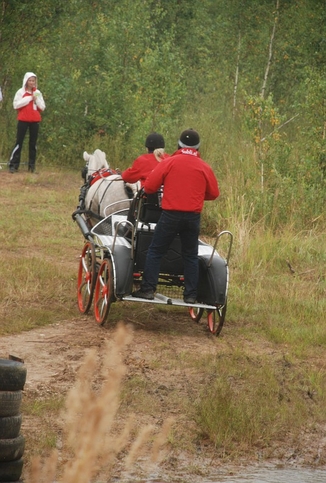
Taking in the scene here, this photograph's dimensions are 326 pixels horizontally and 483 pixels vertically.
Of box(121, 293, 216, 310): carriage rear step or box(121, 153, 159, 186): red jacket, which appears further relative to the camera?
box(121, 153, 159, 186): red jacket

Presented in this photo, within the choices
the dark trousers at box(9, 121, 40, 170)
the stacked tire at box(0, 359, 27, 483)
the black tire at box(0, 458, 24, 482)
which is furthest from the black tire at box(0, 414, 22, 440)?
the dark trousers at box(9, 121, 40, 170)

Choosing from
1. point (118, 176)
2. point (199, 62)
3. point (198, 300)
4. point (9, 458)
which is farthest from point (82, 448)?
point (199, 62)

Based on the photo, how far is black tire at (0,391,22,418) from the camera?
586 centimetres

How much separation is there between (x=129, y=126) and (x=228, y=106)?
17.5ft

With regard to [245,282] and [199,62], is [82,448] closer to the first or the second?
[245,282]

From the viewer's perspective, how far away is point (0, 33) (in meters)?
23.2

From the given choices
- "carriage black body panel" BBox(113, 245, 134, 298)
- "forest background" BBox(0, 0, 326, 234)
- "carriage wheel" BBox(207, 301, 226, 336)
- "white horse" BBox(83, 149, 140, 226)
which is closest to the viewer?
"carriage black body panel" BBox(113, 245, 134, 298)

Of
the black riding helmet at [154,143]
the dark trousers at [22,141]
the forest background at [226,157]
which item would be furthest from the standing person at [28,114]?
the black riding helmet at [154,143]

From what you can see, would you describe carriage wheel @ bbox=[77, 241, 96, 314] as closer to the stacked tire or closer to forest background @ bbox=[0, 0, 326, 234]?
forest background @ bbox=[0, 0, 326, 234]

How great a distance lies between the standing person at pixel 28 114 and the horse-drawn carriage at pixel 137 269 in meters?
9.85

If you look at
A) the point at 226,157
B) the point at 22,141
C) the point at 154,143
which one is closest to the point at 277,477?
the point at 154,143

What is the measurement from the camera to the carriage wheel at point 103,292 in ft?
32.0

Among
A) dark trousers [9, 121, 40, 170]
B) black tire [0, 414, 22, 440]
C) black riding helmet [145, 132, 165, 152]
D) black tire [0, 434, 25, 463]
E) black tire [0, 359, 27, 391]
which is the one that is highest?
black riding helmet [145, 132, 165, 152]

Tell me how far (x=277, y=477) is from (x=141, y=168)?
4857 millimetres
